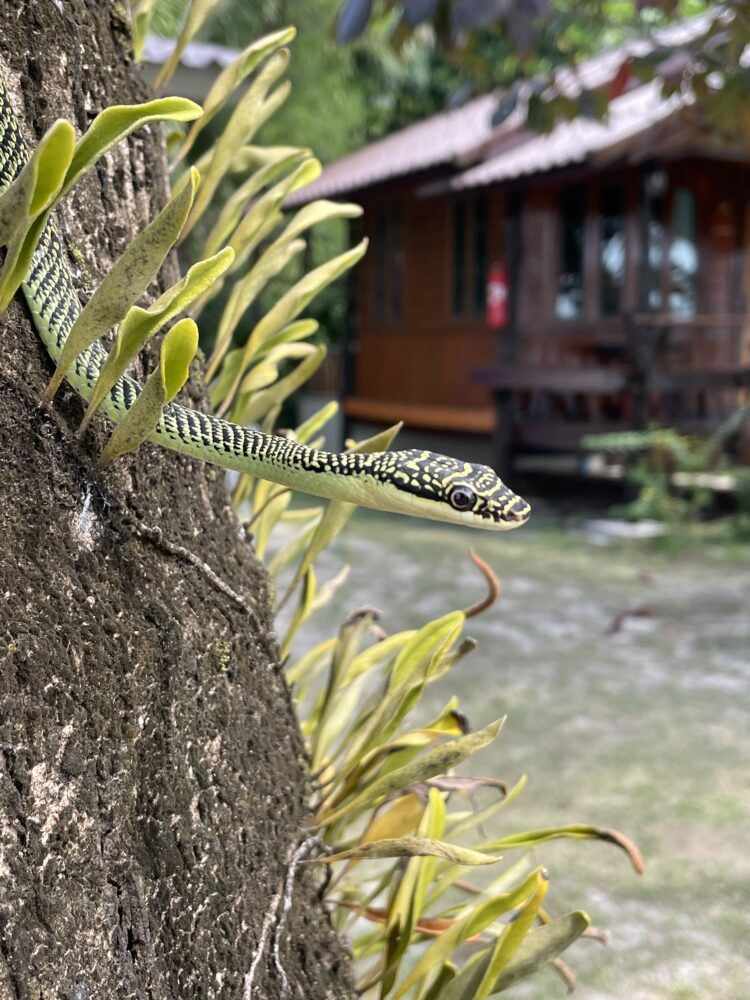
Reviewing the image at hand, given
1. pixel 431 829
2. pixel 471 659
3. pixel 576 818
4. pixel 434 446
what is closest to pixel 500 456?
pixel 434 446

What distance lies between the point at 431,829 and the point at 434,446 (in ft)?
41.9

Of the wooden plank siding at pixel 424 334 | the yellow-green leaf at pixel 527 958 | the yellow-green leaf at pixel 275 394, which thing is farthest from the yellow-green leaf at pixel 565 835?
the wooden plank siding at pixel 424 334

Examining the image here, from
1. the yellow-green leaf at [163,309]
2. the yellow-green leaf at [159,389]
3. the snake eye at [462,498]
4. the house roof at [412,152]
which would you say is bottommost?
the snake eye at [462,498]

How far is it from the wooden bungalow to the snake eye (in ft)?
29.6

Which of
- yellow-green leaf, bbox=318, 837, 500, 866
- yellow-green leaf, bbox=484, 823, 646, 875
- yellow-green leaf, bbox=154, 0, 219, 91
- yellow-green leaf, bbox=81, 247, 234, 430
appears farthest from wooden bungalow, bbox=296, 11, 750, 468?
yellow-green leaf, bbox=81, 247, 234, 430

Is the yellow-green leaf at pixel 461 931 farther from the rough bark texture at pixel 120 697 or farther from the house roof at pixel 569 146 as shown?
the house roof at pixel 569 146

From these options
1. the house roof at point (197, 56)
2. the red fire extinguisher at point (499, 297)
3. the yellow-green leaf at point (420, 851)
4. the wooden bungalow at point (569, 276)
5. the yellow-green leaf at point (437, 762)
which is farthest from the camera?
the red fire extinguisher at point (499, 297)

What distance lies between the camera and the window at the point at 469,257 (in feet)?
44.9

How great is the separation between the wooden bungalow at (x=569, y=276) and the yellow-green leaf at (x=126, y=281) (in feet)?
31.2

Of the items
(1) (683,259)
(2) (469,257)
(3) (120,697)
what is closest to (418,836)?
(3) (120,697)

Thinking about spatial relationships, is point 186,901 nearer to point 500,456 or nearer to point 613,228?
point 500,456

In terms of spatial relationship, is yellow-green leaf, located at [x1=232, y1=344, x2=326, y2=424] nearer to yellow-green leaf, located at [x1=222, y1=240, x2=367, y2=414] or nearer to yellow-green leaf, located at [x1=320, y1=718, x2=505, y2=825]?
yellow-green leaf, located at [x1=222, y1=240, x2=367, y2=414]

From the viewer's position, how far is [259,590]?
1.27 m

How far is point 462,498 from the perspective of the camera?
1371 millimetres
